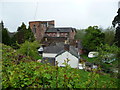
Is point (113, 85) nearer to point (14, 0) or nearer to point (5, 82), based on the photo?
point (5, 82)

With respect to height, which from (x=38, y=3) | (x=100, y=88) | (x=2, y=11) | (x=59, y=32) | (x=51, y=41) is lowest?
(x=100, y=88)

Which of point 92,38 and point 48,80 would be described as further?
point 92,38

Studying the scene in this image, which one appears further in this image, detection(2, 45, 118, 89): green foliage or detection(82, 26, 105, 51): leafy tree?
detection(82, 26, 105, 51): leafy tree

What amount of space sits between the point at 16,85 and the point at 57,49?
9.07m

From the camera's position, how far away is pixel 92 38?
40.8 ft

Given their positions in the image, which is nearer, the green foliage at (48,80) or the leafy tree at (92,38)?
the green foliage at (48,80)

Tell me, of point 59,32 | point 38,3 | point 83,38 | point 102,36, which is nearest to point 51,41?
point 59,32

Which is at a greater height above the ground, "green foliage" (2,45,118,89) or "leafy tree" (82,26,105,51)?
"leafy tree" (82,26,105,51)

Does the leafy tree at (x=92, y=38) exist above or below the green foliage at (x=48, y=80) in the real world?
above

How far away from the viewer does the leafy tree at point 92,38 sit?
39.0 feet

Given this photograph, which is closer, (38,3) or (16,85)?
(16,85)

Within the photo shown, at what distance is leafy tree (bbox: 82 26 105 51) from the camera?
39.0 feet

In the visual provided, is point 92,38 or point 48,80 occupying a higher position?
point 92,38

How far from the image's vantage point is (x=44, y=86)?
2.48 feet
